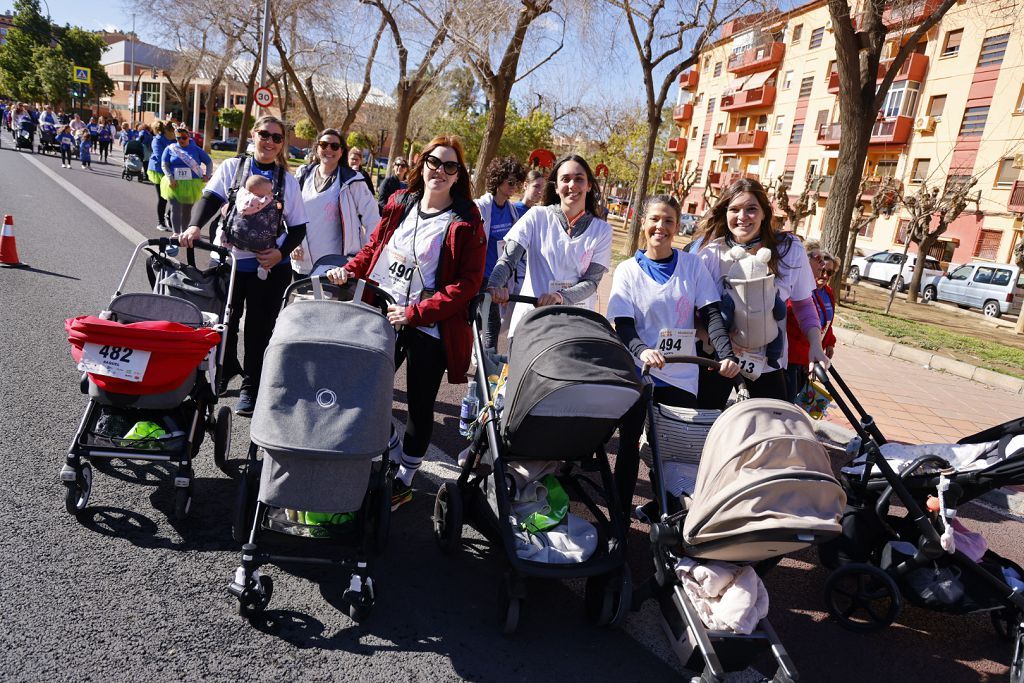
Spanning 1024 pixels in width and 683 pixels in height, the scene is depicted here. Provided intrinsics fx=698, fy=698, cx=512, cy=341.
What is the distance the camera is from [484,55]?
13594mm

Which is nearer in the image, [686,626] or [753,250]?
[686,626]

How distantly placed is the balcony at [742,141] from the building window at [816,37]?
18.9 feet

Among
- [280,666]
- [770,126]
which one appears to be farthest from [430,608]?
[770,126]

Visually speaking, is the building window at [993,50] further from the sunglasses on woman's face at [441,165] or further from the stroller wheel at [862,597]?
the sunglasses on woman's face at [441,165]

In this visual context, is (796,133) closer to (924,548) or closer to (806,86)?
(806,86)

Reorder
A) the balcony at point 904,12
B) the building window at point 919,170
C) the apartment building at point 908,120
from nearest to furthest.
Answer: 1. the balcony at point 904,12
2. the apartment building at point 908,120
3. the building window at point 919,170

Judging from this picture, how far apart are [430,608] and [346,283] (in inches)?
71.1

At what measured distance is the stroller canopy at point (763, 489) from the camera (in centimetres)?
245

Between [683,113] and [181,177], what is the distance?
2158 inches

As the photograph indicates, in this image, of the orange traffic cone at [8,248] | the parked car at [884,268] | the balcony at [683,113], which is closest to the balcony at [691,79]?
the balcony at [683,113]

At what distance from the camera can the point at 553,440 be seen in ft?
10.2

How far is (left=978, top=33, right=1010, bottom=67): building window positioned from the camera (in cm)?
2927

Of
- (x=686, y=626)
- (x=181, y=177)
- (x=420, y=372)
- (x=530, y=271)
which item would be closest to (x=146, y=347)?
(x=420, y=372)

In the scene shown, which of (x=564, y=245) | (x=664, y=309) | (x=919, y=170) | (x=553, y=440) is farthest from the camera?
(x=919, y=170)
